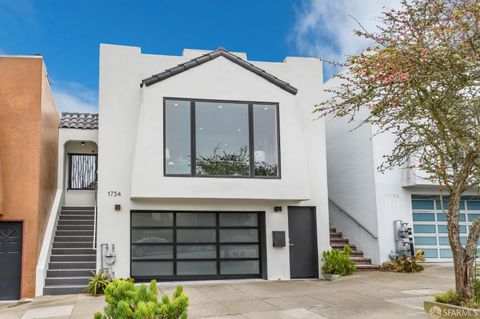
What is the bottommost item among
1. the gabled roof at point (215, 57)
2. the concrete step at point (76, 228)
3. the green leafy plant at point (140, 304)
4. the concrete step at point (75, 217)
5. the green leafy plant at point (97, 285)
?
the green leafy plant at point (97, 285)

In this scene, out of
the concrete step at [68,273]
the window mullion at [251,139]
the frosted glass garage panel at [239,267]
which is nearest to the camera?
the concrete step at [68,273]

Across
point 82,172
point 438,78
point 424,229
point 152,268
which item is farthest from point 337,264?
point 82,172

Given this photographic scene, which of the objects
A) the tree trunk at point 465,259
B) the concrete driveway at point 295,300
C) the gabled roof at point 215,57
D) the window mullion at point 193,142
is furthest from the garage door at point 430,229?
the tree trunk at point 465,259

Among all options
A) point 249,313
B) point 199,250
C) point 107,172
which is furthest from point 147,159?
point 249,313

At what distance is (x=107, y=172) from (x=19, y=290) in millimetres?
3637

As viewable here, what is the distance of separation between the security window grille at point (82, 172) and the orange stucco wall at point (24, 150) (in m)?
5.29

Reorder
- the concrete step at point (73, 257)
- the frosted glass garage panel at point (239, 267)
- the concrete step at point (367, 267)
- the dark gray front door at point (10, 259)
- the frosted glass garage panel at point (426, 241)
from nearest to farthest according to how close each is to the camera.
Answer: the dark gray front door at point (10, 259) → the concrete step at point (73, 257) → the frosted glass garage panel at point (239, 267) → the concrete step at point (367, 267) → the frosted glass garage panel at point (426, 241)

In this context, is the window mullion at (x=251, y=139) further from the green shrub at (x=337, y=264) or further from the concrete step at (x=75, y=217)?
the concrete step at (x=75, y=217)

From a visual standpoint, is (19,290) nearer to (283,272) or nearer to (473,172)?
(283,272)

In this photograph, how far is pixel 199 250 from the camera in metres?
13.7

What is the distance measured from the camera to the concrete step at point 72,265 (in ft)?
41.3

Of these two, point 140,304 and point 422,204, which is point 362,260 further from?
point 140,304

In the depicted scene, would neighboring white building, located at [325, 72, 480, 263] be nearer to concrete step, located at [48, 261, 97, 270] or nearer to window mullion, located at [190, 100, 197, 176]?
window mullion, located at [190, 100, 197, 176]

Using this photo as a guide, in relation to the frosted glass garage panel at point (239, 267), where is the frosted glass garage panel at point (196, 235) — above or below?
above
